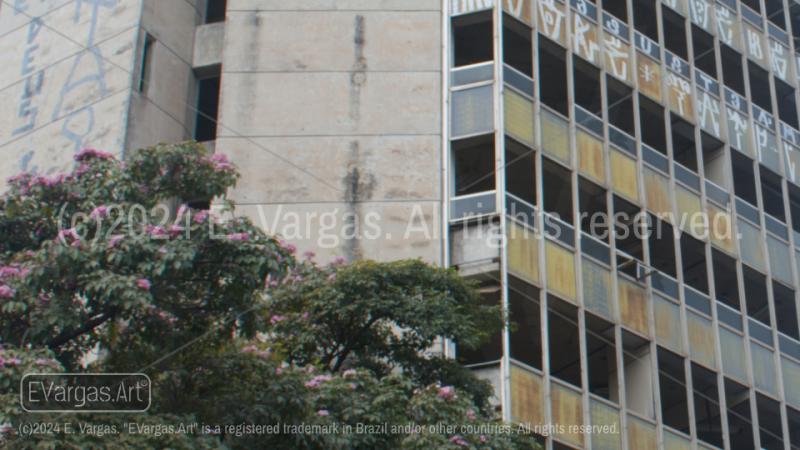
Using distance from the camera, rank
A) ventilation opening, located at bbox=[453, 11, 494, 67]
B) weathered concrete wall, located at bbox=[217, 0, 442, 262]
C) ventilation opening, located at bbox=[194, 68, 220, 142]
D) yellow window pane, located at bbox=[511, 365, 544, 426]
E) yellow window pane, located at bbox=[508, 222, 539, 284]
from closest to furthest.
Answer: yellow window pane, located at bbox=[511, 365, 544, 426], yellow window pane, located at bbox=[508, 222, 539, 284], weathered concrete wall, located at bbox=[217, 0, 442, 262], ventilation opening, located at bbox=[453, 11, 494, 67], ventilation opening, located at bbox=[194, 68, 220, 142]

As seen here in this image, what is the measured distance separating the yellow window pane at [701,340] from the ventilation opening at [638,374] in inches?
49.8

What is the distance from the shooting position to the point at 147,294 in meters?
14.2

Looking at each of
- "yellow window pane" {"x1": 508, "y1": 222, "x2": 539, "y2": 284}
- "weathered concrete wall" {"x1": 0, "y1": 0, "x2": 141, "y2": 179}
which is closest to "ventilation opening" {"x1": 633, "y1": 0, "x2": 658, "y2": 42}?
"yellow window pane" {"x1": 508, "y1": 222, "x2": 539, "y2": 284}

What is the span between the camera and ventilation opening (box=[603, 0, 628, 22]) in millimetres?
28547

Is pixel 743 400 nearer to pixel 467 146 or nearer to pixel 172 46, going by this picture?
pixel 467 146

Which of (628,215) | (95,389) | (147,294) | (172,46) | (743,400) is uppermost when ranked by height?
(172,46)

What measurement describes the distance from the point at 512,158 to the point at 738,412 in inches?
283

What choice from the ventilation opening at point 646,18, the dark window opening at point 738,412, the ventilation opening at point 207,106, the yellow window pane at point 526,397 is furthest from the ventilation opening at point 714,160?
the ventilation opening at point 207,106

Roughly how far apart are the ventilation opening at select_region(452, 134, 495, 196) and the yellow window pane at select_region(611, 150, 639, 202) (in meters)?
2.62

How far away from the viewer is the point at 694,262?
91.2 ft

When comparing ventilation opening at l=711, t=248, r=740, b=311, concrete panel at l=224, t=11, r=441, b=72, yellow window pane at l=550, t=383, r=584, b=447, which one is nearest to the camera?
yellow window pane at l=550, t=383, r=584, b=447

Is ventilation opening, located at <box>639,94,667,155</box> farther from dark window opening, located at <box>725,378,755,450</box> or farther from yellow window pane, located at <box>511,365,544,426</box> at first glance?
yellow window pane, located at <box>511,365,544,426</box>

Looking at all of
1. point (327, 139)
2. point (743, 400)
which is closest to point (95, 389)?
point (327, 139)

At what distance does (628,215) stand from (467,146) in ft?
12.4
